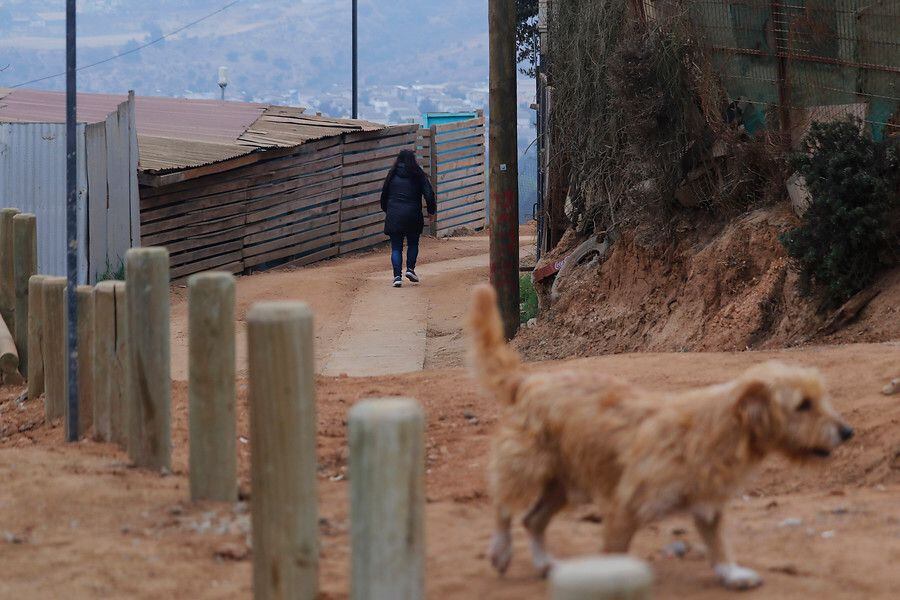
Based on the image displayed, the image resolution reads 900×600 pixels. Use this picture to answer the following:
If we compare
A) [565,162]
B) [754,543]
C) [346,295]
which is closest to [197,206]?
[346,295]

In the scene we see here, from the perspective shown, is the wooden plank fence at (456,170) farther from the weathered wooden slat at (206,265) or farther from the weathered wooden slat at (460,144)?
the weathered wooden slat at (206,265)

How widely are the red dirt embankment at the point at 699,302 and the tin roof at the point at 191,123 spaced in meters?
8.11

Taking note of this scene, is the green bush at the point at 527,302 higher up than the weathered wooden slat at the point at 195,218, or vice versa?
the weathered wooden slat at the point at 195,218

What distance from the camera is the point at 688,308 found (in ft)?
37.2

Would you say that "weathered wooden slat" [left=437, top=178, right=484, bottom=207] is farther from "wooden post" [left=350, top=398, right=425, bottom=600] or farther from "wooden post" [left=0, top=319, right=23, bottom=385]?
"wooden post" [left=350, top=398, right=425, bottom=600]

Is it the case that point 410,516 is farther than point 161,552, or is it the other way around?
point 161,552

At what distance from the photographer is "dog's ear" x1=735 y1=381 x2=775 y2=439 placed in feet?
12.6

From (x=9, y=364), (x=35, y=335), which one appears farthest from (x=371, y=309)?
(x=35, y=335)

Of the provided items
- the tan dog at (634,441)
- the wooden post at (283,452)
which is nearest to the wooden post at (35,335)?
the wooden post at (283,452)

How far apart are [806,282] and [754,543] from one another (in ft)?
18.3

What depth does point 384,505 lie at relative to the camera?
3209 millimetres

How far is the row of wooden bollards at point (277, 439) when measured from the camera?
10.5 ft

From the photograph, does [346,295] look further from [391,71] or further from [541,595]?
[391,71]

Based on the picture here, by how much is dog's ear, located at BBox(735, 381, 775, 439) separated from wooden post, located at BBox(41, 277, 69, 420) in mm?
4975
